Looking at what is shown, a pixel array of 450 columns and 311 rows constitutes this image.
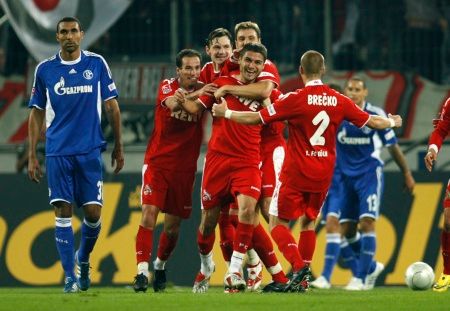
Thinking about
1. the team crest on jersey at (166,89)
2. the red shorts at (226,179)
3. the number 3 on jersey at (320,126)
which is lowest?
the red shorts at (226,179)

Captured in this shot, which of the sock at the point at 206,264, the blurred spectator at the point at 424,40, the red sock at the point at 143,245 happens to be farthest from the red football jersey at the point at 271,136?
the blurred spectator at the point at 424,40

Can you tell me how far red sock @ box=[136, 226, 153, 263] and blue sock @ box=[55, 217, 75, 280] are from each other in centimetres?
60

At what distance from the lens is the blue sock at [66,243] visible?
12094mm

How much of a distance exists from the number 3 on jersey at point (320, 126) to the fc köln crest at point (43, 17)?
7.18 meters

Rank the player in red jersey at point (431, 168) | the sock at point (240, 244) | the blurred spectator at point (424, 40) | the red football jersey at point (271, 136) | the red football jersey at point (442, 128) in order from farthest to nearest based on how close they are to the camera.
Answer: the blurred spectator at point (424, 40)
the red football jersey at point (271, 136)
the red football jersey at point (442, 128)
the player in red jersey at point (431, 168)
the sock at point (240, 244)

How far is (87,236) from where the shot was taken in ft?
40.9

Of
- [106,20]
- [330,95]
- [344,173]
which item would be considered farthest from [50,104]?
[106,20]

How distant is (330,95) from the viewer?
1178 cm

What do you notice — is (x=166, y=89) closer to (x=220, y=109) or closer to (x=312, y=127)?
(x=220, y=109)

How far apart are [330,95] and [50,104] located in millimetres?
2405

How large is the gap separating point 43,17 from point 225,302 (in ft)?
28.8

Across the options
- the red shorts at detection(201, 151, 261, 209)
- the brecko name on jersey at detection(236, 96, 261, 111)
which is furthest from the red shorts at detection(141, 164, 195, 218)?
the brecko name on jersey at detection(236, 96, 261, 111)

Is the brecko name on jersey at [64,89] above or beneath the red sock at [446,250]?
above

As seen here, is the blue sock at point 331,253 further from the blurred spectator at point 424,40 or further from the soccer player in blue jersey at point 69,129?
the blurred spectator at point 424,40
